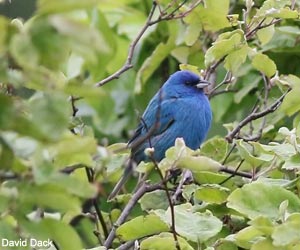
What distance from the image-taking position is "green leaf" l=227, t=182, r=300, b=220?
1.56m

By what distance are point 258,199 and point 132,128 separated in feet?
5.23

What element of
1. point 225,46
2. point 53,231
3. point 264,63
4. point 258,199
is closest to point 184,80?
point 264,63

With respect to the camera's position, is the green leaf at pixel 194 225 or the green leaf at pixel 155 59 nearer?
the green leaf at pixel 194 225

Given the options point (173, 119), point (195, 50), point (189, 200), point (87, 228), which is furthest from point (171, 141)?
Result: point (189, 200)

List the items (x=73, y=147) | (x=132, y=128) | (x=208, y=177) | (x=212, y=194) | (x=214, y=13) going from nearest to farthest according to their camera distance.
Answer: (x=73, y=147), (x=212, y=194), (x=208, y=177), (x=214, y=13), (x=132, y=128)

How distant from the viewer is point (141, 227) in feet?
5.04

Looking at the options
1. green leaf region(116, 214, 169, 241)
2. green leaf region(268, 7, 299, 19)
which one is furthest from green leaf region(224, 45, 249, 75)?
green leaf region(116, 214, 169, 241)

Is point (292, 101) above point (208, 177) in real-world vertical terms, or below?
above

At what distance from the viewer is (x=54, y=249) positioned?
1.59 meters

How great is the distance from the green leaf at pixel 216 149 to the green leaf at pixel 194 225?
46cm

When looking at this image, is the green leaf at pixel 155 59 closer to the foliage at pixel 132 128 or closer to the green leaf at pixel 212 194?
the foliage at pixel 132 128

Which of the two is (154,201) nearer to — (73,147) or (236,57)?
(236,57)

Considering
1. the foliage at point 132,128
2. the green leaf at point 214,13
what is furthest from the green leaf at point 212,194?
the green leaf at point 214,13

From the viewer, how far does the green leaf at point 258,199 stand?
5.12 ft
